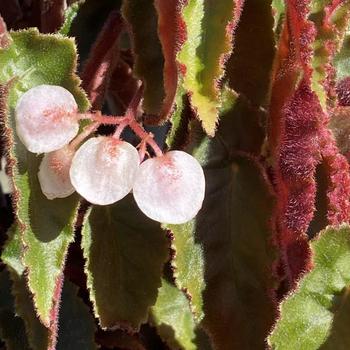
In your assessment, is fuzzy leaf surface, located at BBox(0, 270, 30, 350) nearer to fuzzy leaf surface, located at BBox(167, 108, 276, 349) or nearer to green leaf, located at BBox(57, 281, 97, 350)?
green leaf, located at BBox(57, 281, 97, 350)

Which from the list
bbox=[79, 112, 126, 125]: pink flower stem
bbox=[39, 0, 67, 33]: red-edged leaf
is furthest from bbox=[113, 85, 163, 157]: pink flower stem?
bbox=[39, 0, 67, 33]: red-edged leaf

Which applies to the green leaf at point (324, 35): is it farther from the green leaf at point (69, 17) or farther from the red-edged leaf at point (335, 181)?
the green leaf at point (69, 17)

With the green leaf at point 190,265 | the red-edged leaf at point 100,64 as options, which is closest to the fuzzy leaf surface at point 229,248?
the green leaf at point 190,265

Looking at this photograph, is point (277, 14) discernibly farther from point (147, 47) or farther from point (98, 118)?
point (98, 118)

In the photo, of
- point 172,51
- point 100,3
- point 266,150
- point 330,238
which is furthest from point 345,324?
point 100,3

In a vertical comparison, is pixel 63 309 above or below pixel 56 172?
below

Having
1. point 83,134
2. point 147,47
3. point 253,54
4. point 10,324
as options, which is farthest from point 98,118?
point 10,324

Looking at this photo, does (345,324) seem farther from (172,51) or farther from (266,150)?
(172,51)
